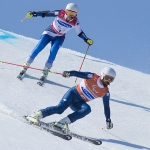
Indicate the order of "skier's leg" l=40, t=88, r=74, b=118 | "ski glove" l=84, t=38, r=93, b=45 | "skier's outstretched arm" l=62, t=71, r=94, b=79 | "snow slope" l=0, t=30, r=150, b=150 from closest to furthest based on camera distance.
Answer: "snow slope" l=0, t=30, r=150, b=150 → "skier's leg" l=40, t=88, r=74, b=118 → "skier's outstretched arm" l=62, t=71, r=94, b=79 → "ski glove" l=84, t=38, r=93, b=45

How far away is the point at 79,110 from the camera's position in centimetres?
737

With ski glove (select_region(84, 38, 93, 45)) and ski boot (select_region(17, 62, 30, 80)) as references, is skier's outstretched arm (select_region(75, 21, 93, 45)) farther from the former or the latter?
ski boot (select_region(17, 62, 30, 80))

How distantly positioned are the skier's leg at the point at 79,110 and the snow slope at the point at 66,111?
337mm

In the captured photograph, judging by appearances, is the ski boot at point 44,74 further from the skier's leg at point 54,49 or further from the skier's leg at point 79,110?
the skier's leg at point 79,110

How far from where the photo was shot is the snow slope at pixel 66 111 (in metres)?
6.32

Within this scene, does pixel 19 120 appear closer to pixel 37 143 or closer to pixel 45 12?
pixel 37 143

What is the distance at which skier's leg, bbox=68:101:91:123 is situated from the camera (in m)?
7.24

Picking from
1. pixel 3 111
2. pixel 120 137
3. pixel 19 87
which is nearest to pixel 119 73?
pixel 19 87

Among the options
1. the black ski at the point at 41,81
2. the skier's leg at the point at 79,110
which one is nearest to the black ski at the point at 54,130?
the skier's leg at the point at 79,110

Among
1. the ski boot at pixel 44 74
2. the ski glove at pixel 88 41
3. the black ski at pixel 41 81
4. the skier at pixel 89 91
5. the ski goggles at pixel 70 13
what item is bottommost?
the skier at pixel 89 91

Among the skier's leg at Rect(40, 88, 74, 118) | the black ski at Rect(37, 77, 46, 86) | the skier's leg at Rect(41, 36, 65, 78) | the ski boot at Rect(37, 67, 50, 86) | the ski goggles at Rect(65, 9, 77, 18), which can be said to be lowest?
Result: the skier's leg at Rect(40, 88, 74, 118)

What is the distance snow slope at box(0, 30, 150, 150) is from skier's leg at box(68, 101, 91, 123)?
13.2 inches

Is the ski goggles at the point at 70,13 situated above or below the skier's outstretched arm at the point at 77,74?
above

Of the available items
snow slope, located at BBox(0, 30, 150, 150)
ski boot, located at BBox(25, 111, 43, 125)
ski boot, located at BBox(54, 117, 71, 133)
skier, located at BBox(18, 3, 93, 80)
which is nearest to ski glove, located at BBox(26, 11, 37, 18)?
skier, located at BBox(18, 3, 93, 80)
